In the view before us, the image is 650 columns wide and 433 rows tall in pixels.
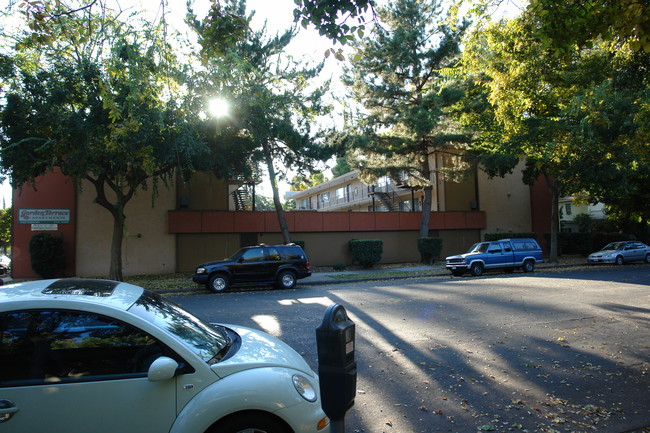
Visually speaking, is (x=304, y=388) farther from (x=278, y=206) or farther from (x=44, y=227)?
(x=44, y=227)

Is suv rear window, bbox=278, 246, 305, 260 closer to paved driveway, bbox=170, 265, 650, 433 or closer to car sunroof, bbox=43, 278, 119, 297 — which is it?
paved driveway, bbox=170, 265, 650, 433

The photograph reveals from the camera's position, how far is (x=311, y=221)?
87.6ft

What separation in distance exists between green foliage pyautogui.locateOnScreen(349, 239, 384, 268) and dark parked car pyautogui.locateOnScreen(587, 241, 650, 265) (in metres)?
13.0

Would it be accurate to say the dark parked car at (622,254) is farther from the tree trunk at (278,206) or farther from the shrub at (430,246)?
the tree trunk at (278,206)

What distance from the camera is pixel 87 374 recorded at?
110 inches

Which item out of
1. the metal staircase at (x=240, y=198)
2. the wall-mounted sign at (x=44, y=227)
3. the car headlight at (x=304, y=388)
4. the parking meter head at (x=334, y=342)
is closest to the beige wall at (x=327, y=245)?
the wall-mounted sign at (x=44, y=227)

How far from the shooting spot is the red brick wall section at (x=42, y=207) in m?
21.7

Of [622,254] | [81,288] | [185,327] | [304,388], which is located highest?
[81,288]

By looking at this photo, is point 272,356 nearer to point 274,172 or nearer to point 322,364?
point 322,364

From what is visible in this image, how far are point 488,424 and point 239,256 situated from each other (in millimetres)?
13114

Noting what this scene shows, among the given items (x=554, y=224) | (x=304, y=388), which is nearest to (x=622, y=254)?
(x=554, y=224)

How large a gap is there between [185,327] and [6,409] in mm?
1164

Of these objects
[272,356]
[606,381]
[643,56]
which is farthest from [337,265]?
[272,356]

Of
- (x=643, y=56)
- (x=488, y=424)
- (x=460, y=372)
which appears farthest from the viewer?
(x=643, y=56)
